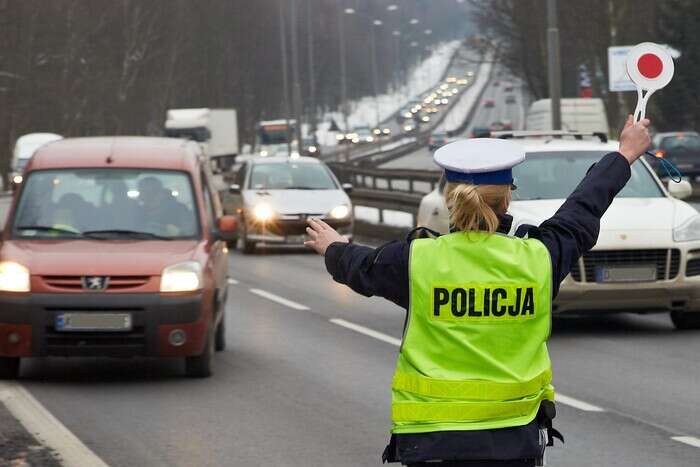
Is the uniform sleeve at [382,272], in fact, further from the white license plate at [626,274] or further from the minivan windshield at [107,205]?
the white license plate at [626,274]

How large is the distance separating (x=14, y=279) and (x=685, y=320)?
5.96 metres

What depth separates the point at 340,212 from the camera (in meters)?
27.2

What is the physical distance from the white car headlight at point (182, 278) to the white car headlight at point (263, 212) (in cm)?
Result: 1504

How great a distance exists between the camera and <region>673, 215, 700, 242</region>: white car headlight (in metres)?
14.7

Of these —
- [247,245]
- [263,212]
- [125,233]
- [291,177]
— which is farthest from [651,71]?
[291,177]

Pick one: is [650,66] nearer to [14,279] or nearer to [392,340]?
[14,279]

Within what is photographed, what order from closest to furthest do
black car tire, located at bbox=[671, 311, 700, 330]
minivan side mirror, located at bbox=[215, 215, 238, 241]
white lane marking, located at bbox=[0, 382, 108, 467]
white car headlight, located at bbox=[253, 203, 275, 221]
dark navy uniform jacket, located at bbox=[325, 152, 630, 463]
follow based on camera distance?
dark navy uniform jacket, located at bbox=[325, 152, 630, 463] → white lane marking, located at bbox=[0, 382, 108, 467] → minivan side mirror, located at bbox=[215, 215, 238, 241] → black car tire, located at bbox=[671, 311, 700, 330] → white car headlight, located at bbox=[253, 203, 275, 221]

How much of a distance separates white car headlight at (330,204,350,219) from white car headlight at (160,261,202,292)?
14.9 meters

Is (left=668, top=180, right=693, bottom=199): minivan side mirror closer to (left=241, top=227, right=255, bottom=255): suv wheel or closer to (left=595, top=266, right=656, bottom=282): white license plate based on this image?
(left=595, top=266, right=656, bottom=282): white license plate

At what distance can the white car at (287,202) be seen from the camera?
27188 mm

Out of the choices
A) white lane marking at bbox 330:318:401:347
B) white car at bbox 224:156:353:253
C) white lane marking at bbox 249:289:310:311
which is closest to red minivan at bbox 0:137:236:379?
white lane marking at bbox 330:318:401:347

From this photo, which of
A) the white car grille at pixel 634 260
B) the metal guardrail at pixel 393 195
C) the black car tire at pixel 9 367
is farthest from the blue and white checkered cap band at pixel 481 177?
the metal guardrail at pixel 393 195

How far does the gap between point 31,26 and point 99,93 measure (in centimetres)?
634

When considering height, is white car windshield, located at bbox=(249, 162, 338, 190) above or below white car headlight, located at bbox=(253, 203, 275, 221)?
above
